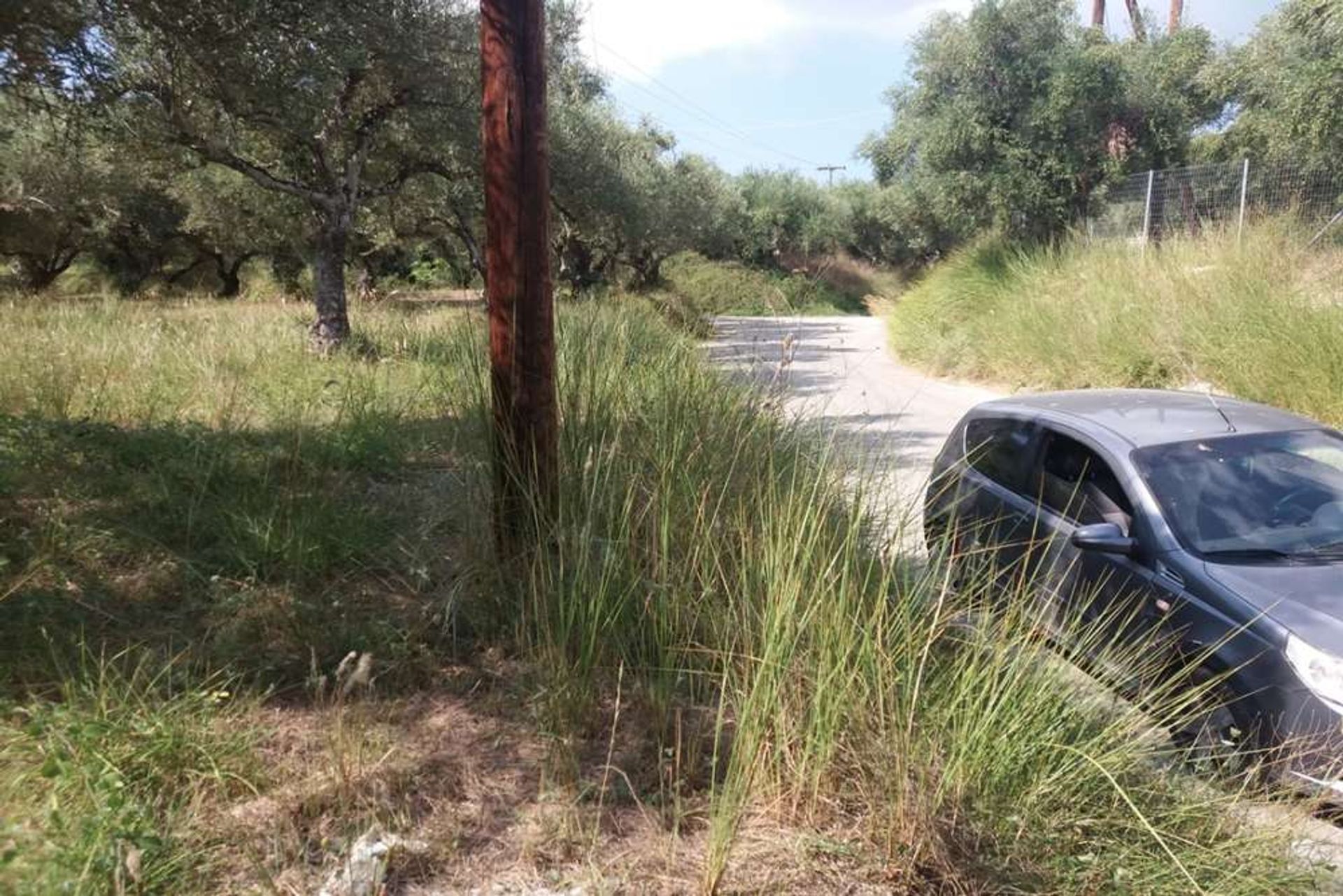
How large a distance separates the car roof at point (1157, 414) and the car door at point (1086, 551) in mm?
190

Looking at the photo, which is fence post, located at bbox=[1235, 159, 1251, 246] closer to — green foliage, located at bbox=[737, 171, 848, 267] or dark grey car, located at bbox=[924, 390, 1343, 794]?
dark grey car, located at bbox=[924, 390, 1343, 794]

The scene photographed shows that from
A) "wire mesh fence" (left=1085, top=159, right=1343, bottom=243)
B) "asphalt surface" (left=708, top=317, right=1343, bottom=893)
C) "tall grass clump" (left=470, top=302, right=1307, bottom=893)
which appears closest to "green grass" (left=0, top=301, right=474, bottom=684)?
"tall grass clump" (left=470, top=302, right=1307, bottom=893)

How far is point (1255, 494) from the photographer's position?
4.21 m

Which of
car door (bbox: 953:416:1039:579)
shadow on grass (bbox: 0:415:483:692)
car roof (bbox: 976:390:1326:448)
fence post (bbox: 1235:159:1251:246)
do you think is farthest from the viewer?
fence post (bbox: 1235:159:1251:246)

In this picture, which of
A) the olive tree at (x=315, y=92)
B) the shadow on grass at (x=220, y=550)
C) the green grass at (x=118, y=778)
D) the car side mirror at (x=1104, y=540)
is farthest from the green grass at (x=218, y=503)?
the car side mirror at (x=1104, y=540)

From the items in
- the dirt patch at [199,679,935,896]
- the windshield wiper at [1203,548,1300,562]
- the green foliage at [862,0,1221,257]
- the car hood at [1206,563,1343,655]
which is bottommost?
the dirt patch at [199,679,935,896]

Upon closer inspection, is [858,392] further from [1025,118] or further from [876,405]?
[1025,118]

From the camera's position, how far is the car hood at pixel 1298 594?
3322mm

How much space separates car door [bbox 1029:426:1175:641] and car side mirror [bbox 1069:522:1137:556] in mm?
56

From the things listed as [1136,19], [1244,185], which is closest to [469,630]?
[1244,185]

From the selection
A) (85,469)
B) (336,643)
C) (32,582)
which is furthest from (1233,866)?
(85,469)

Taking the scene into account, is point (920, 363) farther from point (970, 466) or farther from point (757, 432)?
point (757, 432)

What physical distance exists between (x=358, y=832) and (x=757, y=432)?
2545 millimetres

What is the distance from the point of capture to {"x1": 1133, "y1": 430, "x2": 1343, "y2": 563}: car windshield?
154 inches
